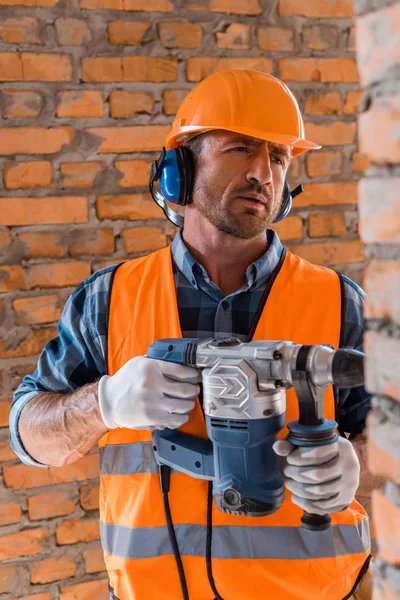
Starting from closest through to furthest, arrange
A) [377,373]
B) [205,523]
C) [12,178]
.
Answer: [377,373], [205,523], [12,178]

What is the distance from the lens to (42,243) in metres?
1.94

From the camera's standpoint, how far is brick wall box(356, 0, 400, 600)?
59cm

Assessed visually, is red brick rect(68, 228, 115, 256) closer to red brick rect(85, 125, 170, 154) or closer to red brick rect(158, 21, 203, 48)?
red brick rect(85, 125, 170, 154)

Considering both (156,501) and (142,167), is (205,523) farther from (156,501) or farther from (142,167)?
(142,167)

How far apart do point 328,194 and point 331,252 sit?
7.6 inches

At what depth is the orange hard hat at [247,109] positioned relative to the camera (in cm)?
146

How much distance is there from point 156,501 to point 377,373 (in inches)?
32.9

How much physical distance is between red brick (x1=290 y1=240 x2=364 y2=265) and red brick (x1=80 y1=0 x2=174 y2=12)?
845 millimetres

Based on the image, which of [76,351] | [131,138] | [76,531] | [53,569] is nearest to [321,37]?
[131,138]

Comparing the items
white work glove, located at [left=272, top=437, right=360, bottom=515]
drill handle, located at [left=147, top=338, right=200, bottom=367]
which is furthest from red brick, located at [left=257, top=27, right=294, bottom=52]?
white work glove, located at [left=272, top=437, right=360, bottom=515]

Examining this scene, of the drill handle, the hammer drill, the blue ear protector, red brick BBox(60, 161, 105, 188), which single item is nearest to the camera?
the hammer drill

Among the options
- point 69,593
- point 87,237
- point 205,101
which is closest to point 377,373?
point 205,101

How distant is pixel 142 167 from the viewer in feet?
6.57

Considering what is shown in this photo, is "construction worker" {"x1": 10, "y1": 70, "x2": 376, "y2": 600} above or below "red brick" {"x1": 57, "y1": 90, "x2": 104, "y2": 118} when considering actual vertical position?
below
